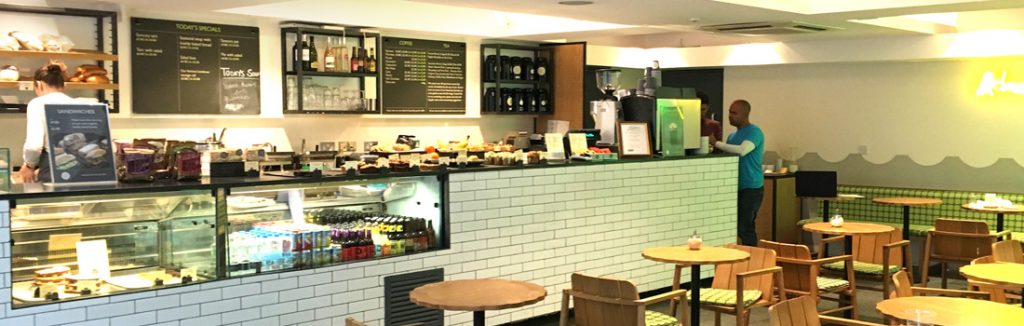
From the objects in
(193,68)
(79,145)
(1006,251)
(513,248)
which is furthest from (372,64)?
(1006,251)

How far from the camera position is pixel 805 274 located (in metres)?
6.55

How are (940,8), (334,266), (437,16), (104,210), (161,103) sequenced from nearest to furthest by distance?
(104,210), (334,266), (940,8), (161,103), (437,16)

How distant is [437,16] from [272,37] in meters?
1.82

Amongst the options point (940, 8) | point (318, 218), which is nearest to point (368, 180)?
point (318, 218)

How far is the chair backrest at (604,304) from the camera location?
488 centimetres

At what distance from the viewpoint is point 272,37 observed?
9117 millimetres

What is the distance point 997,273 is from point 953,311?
3.76ft

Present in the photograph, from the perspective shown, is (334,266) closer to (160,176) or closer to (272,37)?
(160,176)

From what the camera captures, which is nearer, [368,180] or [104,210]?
[104,210]

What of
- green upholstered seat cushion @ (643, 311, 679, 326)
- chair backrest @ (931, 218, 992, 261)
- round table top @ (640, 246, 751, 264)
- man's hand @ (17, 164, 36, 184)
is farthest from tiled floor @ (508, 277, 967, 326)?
man's hand @ (17, 164, 36, 184)

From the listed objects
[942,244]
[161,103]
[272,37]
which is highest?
[272,37]

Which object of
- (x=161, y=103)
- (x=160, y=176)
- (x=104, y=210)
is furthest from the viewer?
(x=161, y=103)

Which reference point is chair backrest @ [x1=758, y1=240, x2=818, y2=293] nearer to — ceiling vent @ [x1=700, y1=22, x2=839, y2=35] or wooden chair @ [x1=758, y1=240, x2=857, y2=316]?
wooden chair @ [x1=758, y1=240, x2=857, y2=316]

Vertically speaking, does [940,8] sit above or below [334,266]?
above
